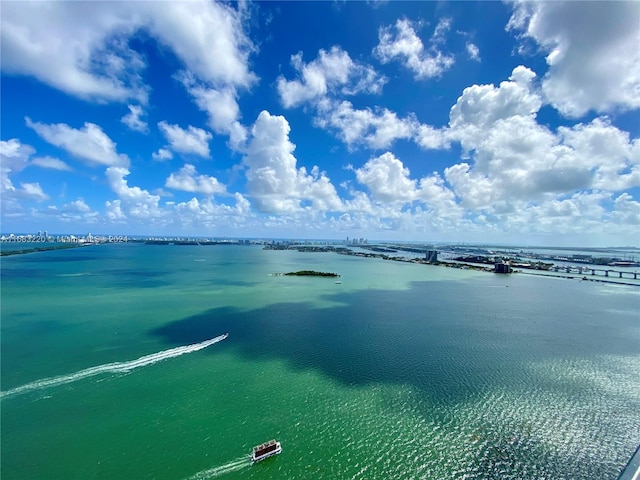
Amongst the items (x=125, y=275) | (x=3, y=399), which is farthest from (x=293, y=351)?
(x=125, y=275)

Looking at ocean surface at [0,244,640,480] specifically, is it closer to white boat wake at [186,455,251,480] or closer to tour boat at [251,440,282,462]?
white boat wake at [186,455,251,480]

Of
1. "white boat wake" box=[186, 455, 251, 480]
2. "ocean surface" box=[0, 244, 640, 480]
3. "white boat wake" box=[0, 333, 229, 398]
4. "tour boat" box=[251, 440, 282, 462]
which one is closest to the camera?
"white boat wake" box=[186, 455, 251, 480]

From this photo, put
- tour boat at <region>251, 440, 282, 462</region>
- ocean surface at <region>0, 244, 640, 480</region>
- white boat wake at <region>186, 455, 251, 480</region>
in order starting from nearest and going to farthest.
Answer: white boat wake at <region>186, 455, 251, 480</region> < tour boat at <region>251, 440, 282, 462</region> < ocean surface at <region>0, 244, 640, 480</region>

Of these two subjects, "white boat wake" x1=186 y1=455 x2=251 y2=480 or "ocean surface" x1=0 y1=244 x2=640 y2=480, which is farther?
"ocean surface" x1=0 y1=244 x2=640 y2=480

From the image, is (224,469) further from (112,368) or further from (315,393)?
(112,368)

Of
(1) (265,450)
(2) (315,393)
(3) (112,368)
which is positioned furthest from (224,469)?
(3) (112,368)

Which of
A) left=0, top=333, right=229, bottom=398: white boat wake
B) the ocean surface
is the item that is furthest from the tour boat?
left=0, top=333, right=229, bottom=398: white boat wake

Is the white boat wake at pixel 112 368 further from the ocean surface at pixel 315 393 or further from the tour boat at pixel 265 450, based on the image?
the tour boat at pixel 265 450
